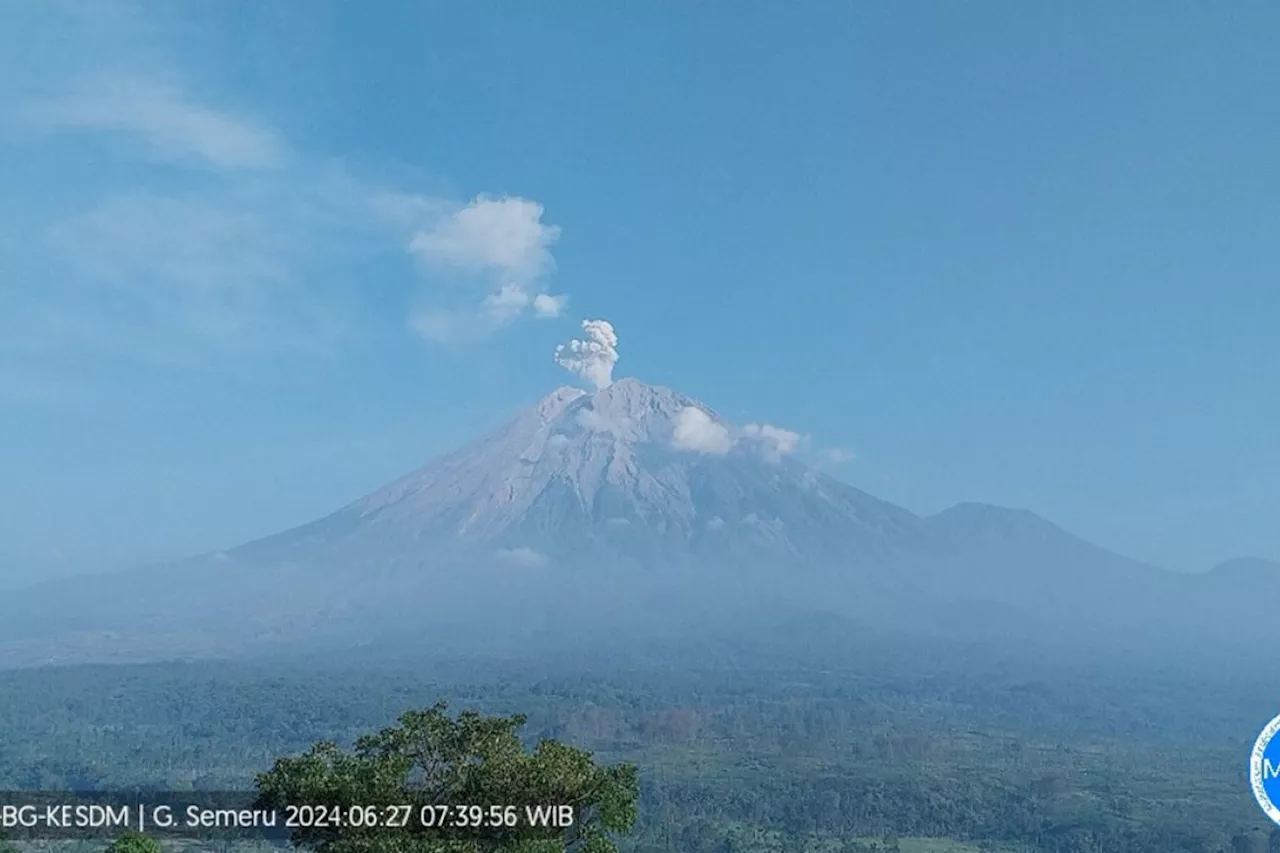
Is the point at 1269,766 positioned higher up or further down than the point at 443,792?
higher up

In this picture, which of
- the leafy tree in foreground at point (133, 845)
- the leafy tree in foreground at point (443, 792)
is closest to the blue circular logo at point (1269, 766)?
the leafy tree in foreground at point (443, 792)

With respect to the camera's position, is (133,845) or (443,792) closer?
(443,792)

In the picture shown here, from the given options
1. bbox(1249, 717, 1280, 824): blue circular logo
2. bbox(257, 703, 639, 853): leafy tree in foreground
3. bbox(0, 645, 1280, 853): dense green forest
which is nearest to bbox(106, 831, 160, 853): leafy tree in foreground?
bbox(257, 703, 639, 853): leafy tree in foreground

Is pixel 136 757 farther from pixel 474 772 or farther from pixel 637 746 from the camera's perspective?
pixel 474 772

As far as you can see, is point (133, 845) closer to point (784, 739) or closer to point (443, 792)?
point (443, 792)

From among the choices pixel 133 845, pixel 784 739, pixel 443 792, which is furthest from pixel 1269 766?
pixel 784 739

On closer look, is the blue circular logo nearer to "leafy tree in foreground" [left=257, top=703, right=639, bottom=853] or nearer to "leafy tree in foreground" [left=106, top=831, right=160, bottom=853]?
"leafy tree in foreground" [left=257, top=703, right=639, bottom=853]
